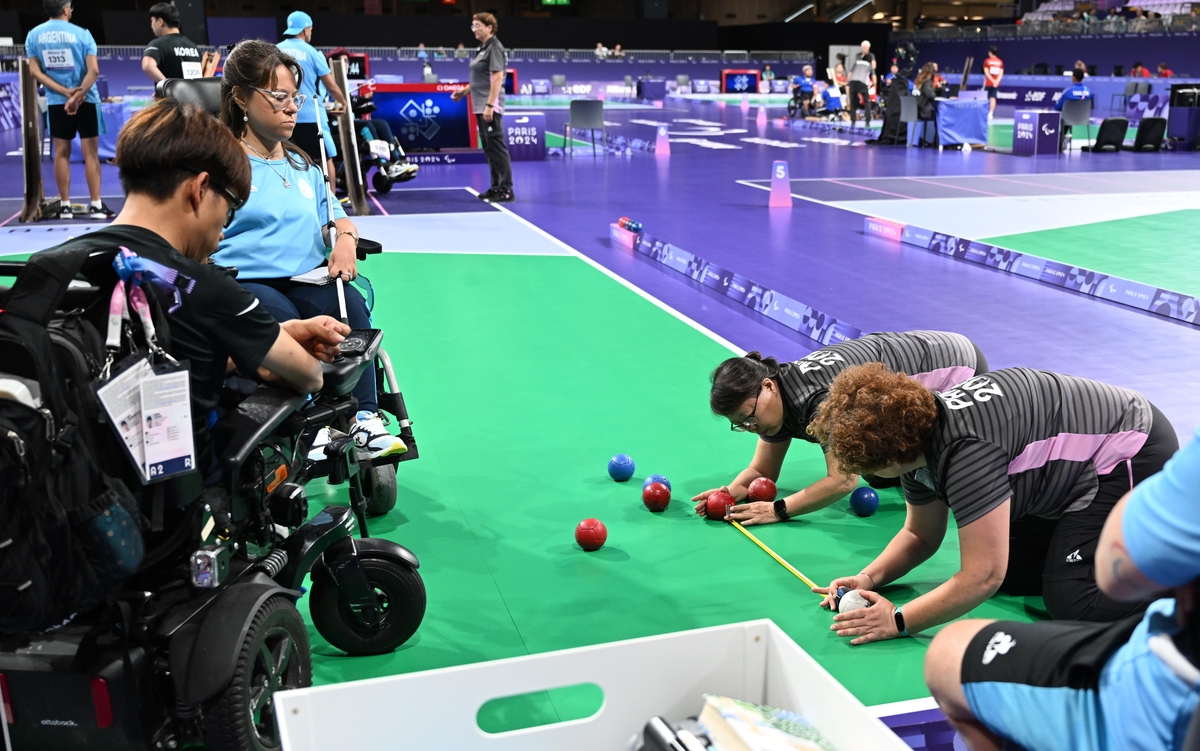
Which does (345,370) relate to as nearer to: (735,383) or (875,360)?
(735,383)

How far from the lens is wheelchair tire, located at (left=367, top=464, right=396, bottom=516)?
156 inches

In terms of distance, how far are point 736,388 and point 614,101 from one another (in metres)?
Answer: 29.3

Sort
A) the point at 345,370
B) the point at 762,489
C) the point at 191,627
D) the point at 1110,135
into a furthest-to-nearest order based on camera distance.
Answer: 1. the point at 1110,135
2. the point at 762,489
3. the point at 345,370
4. the point at 191,627

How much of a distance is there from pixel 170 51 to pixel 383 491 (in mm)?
7329

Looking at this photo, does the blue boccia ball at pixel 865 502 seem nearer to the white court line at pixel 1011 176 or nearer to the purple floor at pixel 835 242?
the purple floor at pixel 835 242

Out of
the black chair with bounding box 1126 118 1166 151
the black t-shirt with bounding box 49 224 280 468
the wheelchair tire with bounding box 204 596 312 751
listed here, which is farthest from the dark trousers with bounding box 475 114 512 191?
the black chair with bounding box 1126 118 1166 151

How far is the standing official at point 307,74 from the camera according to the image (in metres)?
8.32

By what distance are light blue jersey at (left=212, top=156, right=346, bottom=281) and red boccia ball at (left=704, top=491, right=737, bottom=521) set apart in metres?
1.72

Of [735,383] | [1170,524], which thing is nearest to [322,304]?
[735,383]

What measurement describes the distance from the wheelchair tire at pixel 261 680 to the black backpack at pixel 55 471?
1.10ft

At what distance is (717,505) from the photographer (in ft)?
13.0

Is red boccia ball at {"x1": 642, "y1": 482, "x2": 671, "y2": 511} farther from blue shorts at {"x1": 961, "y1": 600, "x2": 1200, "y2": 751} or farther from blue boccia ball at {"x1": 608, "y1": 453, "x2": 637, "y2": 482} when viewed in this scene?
blue shorts at {"x1": 961, "y1": 600, "x2": 1200, "y2": 751}

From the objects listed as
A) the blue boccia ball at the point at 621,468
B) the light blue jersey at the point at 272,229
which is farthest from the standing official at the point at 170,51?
the blue boccia ball at the point at 621,468

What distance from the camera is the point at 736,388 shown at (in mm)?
3557
